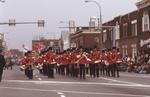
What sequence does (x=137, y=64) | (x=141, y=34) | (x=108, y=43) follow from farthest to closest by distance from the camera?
(x=108, y=43)
(x=141, y=34)
(x=137, y=64)

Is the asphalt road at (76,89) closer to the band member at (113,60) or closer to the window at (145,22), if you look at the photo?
the band member at (113,60)

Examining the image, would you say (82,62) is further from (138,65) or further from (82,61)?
A: (138,65)

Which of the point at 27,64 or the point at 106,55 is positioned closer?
the point at 27,64

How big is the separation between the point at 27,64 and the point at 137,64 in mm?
21819

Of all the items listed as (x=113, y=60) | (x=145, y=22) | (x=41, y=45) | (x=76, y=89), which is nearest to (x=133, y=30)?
(x=145, y=22)

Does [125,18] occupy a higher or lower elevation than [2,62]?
higher

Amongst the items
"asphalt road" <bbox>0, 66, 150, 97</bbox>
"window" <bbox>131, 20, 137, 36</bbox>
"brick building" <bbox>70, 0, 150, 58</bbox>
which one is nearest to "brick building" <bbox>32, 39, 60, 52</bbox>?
"brick building" <bbox>70, 0, 150, 58</bbox>

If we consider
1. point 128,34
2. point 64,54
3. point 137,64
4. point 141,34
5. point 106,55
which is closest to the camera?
point 106,55

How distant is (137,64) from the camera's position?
57594 mm

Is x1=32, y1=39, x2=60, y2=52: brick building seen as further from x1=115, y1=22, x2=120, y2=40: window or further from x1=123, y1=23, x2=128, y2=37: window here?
x1=123, y1=23, x2=128, y2=37: window

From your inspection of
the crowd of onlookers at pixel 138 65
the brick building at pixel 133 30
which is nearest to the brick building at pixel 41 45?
the crowd of onlookers at pixel 138 65

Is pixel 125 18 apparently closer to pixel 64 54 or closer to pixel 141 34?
pixel 141 34

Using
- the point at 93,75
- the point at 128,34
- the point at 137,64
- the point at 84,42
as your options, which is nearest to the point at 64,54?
the point at 93,75

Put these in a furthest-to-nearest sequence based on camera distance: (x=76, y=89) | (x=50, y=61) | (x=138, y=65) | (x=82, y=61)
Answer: (x=138, y=65), (x=50, y=61), (x=82, y=61), (x=76, y=89)
